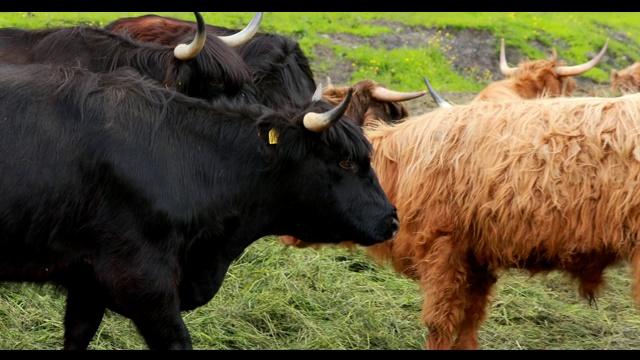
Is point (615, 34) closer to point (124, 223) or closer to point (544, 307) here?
point (544, 307)

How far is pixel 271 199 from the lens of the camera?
521 cm

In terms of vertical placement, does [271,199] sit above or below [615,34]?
above

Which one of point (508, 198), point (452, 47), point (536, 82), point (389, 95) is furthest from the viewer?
point (452, 47)

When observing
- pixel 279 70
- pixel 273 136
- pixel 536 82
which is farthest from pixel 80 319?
pixel 536 82

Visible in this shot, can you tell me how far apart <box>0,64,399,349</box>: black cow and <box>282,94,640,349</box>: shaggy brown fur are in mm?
676

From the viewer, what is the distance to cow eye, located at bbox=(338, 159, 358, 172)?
5.23m

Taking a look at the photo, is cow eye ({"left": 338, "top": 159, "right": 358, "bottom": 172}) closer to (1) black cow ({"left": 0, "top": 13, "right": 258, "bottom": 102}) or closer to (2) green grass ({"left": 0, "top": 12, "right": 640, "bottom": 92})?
(1) black cow ({"left": 0, "top": 13, "right": 258, "bottom": 102})

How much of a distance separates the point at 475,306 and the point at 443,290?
36cm

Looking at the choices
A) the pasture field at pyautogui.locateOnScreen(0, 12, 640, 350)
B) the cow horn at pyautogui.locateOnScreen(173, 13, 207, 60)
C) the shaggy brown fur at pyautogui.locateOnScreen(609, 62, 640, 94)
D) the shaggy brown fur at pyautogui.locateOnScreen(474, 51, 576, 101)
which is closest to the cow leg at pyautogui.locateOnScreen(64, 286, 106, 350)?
the pasture field at pyautogui.locateOnScreen(0, 12, 640, 350)

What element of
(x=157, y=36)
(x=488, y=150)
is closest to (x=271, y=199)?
(x=488, y=150)

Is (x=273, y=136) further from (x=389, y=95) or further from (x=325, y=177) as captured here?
(x=389, y=95)

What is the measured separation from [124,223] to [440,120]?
2.24 meters

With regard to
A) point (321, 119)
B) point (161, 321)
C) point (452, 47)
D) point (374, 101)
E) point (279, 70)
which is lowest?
point (452, 47)

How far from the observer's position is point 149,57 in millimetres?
7316
